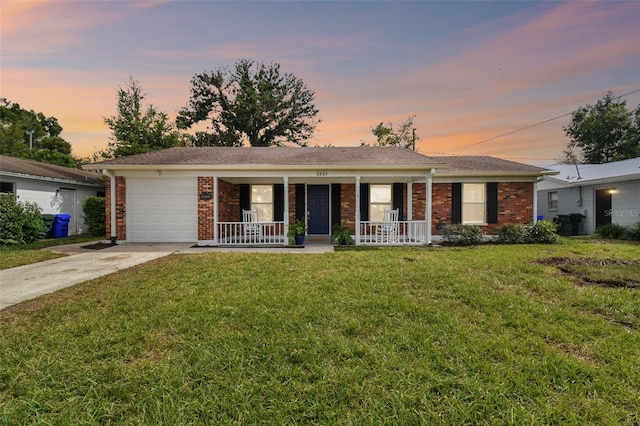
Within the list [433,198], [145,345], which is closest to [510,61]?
[433,198]

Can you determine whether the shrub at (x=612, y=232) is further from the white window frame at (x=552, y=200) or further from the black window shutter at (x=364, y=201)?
the black window shutter at (x=364, y=201)

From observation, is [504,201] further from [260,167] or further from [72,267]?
[72,267]

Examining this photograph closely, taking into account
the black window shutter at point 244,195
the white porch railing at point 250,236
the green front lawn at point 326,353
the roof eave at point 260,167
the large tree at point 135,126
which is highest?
the large tree at point 135,126

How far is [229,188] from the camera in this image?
11664mm

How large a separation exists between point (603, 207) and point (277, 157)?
15.6 meters

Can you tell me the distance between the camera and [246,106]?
83.1 ft

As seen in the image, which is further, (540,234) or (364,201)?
(364,201)

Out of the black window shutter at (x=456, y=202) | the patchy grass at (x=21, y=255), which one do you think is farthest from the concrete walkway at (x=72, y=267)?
the black window shutter at (x=456, y=202)

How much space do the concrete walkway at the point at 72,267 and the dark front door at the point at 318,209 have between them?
2028 millimetres

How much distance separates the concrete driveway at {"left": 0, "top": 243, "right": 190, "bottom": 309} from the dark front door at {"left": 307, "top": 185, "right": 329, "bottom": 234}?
4.68 meters

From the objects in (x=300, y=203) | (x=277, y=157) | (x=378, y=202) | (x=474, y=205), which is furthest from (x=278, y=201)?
(x=474, y=205)

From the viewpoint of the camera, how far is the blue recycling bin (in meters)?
12.5

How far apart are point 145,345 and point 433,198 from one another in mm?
10677

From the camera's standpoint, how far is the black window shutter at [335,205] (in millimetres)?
11664
